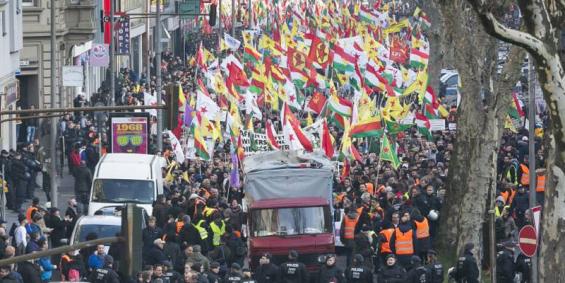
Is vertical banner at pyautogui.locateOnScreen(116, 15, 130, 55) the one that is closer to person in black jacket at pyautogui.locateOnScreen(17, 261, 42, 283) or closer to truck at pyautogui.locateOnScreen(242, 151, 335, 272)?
truck at pyautogui.locateOnScreen(242, 151, 335, 272)

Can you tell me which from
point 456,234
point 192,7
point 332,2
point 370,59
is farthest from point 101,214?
point 332,2

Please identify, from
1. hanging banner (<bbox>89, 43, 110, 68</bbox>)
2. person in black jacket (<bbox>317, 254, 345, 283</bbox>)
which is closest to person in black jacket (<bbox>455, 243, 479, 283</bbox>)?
person in black jacket (<bbox>317, 254, 345, 283</bbox>)

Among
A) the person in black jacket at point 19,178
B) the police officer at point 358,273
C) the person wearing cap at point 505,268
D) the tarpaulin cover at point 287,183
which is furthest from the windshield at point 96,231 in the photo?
the person in black jacket at point 19,178

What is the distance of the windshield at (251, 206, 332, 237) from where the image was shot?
2892 centimetres

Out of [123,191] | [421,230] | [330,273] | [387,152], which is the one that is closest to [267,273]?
[330,273]

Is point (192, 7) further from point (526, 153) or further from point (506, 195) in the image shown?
point (506, 195)

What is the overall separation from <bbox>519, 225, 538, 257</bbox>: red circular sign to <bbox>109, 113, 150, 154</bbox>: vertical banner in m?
17.0

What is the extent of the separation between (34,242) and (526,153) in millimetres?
19420

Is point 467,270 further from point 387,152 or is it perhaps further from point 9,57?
point 9,57

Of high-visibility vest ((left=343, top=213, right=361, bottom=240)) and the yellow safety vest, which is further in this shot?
high-visibility vest ((left=343, top=213, right=361, bottom=240))

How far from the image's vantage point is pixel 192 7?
66.9m

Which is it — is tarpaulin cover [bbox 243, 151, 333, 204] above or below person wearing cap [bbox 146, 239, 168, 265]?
above

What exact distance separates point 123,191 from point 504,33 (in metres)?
17.7

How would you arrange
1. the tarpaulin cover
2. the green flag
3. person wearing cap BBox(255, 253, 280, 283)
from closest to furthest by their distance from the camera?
person wearing cap BBox(255, 253, 280, 283)
the tarpaulin cover
the green flag
